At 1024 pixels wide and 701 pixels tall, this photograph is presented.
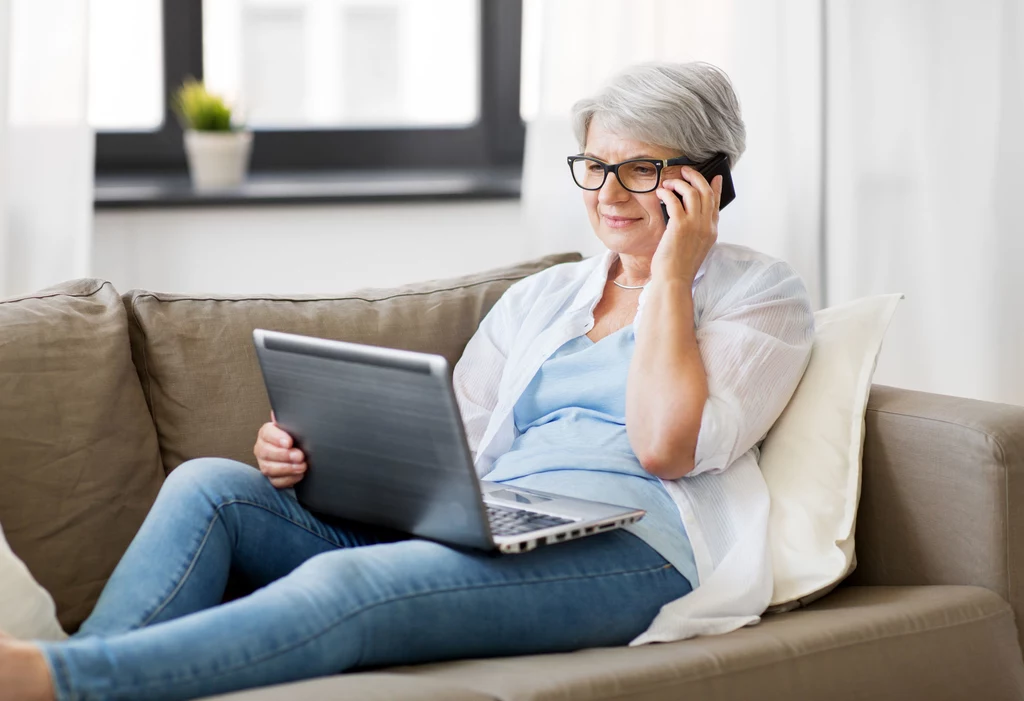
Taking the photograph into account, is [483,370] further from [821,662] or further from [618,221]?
[821,662]

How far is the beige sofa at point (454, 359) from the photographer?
1.35 meters

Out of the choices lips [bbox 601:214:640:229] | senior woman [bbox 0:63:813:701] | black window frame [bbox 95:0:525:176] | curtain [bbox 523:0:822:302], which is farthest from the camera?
black window frame [bbox 95:0:525:176]

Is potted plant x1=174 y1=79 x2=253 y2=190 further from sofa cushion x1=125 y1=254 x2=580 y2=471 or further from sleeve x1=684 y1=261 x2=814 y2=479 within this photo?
sleeve x1=684 y1=261 x2=814 y2=479

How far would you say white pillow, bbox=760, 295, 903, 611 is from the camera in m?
1.56

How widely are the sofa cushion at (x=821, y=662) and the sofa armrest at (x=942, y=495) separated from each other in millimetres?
43

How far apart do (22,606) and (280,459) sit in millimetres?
347

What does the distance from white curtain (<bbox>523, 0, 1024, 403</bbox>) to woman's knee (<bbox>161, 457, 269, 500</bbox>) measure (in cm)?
110

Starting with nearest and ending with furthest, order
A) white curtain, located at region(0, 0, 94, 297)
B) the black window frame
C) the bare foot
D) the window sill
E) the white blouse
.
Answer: the bare foot < the white blouse < white curtain, located at region(0, 0, 94, 297) < the window sill < the black window frame

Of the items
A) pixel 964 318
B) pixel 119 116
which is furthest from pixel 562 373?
pixel 119 116

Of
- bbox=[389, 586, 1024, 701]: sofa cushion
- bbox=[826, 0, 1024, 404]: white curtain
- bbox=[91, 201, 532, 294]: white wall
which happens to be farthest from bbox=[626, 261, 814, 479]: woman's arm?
bbox=[91, 201, 532, 294]: white wall

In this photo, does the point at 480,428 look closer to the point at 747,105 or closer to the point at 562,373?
the point at 562,373

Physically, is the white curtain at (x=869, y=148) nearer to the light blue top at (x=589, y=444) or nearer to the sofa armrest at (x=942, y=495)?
the sofa armrest at (x=942, y=495)

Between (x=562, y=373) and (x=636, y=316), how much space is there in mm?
136

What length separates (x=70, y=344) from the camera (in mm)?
1753
